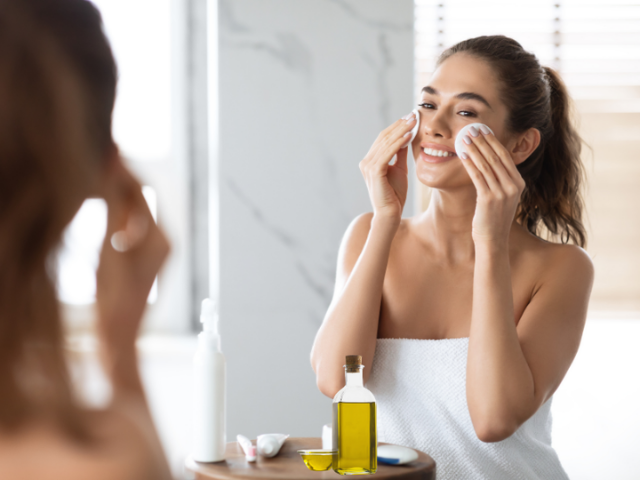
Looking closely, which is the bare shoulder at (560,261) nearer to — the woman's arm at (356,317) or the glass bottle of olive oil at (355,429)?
the woman's arm at (356,317)

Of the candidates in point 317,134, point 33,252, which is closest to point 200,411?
point 33,252

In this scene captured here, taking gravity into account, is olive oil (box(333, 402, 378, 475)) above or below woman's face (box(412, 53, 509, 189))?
below

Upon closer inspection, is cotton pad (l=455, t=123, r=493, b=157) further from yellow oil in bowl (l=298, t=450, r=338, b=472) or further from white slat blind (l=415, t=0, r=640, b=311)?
white slat blind (l=415, t=0, r=640, b=311)

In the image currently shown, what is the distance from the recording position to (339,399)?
78cm

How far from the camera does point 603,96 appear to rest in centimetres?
177

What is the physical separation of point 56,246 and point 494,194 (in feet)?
2.65

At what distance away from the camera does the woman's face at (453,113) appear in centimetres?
108

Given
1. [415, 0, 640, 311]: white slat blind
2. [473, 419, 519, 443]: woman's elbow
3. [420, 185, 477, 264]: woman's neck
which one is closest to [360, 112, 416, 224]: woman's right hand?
[420, 185, 477, 264]: woman's neck

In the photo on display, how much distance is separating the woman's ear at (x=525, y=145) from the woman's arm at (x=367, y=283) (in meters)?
0.21

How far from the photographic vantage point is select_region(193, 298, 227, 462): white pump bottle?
2.59ft

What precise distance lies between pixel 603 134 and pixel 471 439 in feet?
3.83

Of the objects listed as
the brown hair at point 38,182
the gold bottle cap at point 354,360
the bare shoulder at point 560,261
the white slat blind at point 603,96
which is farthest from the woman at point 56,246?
the white slat blind at point 603,96

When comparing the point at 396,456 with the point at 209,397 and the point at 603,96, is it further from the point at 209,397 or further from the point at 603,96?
the point at 603,96

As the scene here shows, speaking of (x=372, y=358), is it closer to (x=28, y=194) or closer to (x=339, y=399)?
(x=339, y=399)
